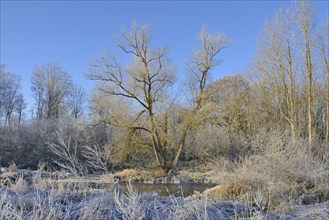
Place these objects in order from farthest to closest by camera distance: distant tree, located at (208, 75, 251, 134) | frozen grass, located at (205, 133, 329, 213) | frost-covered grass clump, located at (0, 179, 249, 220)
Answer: distant tree, located at (208, 75, 251, 134)
frozen grass, located at (205, 133, 329, 213)
frost-covered grass clump, located at (0, 179, 249, 220)

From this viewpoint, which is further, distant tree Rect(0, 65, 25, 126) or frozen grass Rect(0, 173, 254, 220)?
distant tree Rect(0, 65, 25, 126)

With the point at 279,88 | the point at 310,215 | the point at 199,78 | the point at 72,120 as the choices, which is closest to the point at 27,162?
the point at 72,120

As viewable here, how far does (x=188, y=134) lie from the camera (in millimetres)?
28453

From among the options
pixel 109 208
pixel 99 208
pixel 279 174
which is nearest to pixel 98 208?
pixel 99 208

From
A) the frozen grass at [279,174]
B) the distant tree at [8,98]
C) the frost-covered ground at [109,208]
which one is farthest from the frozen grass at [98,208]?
the distant tree at [8,98]

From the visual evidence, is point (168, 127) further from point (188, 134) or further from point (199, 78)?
point (199, 78)

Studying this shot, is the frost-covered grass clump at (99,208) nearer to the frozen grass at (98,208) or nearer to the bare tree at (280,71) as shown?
the frozen grass at (98,208)

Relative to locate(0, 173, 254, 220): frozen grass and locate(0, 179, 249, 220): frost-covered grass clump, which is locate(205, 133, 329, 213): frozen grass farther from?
locate(0, 179, 249, 220): frost-covered grass clump

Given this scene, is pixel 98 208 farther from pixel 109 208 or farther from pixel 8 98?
pixel 8 98

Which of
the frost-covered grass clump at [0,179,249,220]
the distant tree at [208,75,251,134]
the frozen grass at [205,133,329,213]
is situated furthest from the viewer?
the distant tree at [208,75,251,134]

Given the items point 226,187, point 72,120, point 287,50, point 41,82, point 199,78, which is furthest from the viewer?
point 41,82

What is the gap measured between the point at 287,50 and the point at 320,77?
4341mm

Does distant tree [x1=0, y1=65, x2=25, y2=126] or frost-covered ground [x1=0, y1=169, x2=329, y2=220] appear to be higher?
distant tree [x1=0, y1=65, x2=25, y2=126]

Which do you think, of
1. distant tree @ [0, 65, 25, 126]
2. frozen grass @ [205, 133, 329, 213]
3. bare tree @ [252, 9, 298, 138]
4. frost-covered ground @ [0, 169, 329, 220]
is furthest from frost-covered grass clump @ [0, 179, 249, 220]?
distant tree @ [0, 65, 25, 126]
